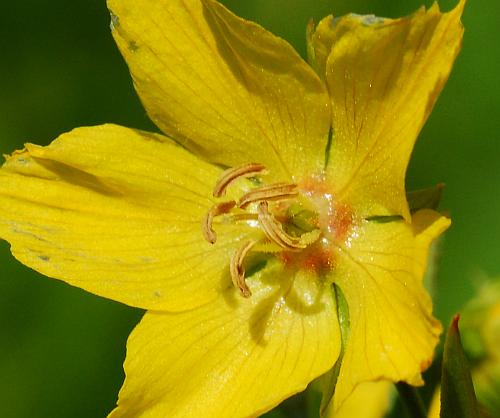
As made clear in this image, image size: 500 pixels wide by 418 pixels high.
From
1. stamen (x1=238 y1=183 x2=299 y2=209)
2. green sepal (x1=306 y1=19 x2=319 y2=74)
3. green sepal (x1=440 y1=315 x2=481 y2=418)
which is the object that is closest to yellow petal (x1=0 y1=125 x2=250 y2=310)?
stamen (x1=238 y1=183 x2=299 y2=209)

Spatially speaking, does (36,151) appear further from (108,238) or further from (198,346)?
(198,346)

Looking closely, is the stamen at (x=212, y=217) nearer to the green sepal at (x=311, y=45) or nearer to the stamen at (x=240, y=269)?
the stamen at (x=240, y=269)

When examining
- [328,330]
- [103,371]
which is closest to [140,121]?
[103,371]

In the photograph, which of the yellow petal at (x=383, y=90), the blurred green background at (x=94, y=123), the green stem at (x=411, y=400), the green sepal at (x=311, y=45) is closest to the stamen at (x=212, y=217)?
the yellow petal at (x=383, y=90)

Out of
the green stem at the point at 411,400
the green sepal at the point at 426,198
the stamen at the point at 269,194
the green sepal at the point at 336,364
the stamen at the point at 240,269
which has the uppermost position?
the green sepal at the point at 426,198

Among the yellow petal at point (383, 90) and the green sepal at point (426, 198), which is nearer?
the yellow petal at point (383, 90)

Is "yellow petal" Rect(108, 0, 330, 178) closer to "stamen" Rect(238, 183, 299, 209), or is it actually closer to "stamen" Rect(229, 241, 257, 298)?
"stamen" Rect(238, 183, 299, 209)
